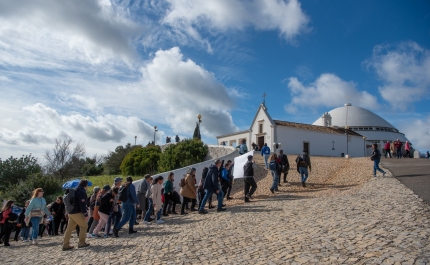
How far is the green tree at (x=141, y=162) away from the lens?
2746 cm

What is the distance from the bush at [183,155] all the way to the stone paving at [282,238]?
45.6 feet

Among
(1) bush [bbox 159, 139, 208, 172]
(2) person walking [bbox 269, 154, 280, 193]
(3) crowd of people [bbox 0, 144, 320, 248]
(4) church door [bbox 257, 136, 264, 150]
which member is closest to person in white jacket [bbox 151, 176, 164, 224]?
(3) crowd of people [bbox 0, 144, 320, 248]

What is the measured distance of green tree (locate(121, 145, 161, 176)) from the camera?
2746 cm

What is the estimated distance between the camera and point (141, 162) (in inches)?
1083

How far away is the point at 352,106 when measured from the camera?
2208 inches

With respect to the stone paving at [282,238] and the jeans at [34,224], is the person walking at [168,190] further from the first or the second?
the jeans at [34,224]

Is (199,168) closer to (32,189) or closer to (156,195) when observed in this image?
(156,195)

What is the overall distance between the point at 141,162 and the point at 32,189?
10322mm

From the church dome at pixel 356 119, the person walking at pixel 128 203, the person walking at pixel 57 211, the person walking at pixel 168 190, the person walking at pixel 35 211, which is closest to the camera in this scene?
the person walking at pixel 128 203

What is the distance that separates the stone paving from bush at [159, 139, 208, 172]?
1389 centimetres

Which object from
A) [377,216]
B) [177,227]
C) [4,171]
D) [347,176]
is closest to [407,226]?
[377,216]

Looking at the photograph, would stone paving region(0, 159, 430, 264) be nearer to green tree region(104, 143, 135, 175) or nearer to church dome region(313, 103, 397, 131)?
green tree region(104, 143, 135, 175)

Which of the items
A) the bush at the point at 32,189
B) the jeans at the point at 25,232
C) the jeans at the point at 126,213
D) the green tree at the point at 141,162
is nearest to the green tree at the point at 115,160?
the green tree at the point at 141,162

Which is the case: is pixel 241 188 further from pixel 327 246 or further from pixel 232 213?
pixel 327 246
